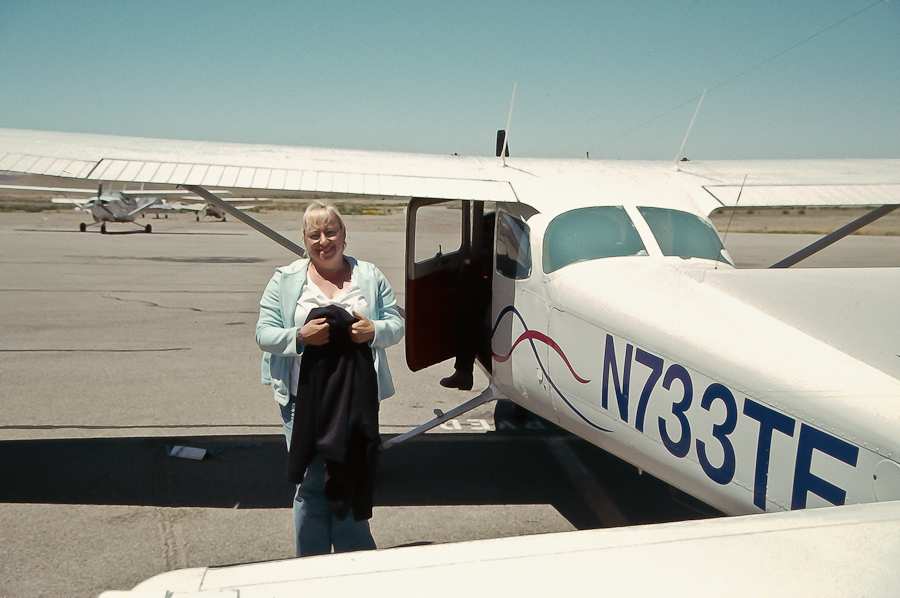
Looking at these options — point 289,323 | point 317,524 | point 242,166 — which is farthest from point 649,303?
point 242,166

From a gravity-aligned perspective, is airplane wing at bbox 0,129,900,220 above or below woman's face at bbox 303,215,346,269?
above

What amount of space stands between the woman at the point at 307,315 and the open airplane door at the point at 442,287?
1.86 m

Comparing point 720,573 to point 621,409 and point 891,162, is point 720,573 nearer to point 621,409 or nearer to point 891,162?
point 621,409

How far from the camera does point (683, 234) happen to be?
4008 millimetres

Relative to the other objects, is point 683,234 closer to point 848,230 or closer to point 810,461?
point 810,461

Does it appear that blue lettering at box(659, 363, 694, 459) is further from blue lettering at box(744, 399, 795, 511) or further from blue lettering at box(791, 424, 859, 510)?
blue lettering at box(791, 424, 859, 510)

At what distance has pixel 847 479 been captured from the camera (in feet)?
6.80

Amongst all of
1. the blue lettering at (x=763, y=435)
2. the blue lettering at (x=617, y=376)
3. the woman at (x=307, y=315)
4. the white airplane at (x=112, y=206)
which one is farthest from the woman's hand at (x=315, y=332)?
the white airplane at (x=112, y=206)

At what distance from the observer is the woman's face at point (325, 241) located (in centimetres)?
312

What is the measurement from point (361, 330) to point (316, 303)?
33 cm

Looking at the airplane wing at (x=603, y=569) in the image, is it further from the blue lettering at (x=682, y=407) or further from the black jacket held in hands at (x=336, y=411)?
the black jacket held in hands at (x=336, y=411)

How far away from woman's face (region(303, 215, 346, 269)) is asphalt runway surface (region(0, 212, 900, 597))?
6.26 ft

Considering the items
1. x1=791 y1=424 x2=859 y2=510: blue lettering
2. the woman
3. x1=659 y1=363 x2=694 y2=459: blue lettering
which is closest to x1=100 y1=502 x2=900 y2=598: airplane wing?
x1=791 y1=424 x2=859 y2=510: blue lettering

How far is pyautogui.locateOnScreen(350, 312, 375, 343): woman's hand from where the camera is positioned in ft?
9.89
